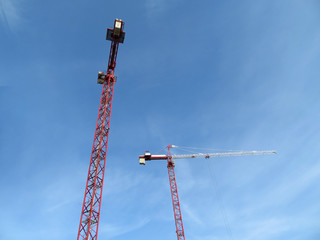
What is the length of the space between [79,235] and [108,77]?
A: 31659 mm

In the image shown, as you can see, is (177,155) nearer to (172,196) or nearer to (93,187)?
(172,196)

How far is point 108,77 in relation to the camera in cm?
4719

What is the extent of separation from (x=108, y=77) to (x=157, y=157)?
36.3 meters

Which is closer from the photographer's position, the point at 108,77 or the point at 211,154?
the point at 108,77

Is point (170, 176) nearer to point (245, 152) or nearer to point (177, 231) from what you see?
point (177, 231)

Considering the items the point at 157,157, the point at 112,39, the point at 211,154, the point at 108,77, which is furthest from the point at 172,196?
the point at 112,39

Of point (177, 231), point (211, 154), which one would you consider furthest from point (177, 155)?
point (177, 231)

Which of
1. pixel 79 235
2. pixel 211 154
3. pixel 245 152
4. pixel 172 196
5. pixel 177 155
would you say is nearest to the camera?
pixel 79 235

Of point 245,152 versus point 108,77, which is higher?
point 245,152

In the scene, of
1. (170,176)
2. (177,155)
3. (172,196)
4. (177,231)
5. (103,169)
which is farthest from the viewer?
(177,155)

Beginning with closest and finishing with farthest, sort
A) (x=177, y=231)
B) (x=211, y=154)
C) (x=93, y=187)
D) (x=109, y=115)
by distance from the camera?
(x=93, y=187) < (x=109, y=115) < (x=177, y=231) < (x=211, y=154)

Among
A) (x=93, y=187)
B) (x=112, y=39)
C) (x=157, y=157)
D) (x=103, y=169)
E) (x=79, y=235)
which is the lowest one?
(x=79, y=235)

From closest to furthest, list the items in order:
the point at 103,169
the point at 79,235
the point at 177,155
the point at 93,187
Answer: the point at 79,235
the point at 93,187
the point at 103,169
the point at 177,155

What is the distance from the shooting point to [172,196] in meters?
65.6
